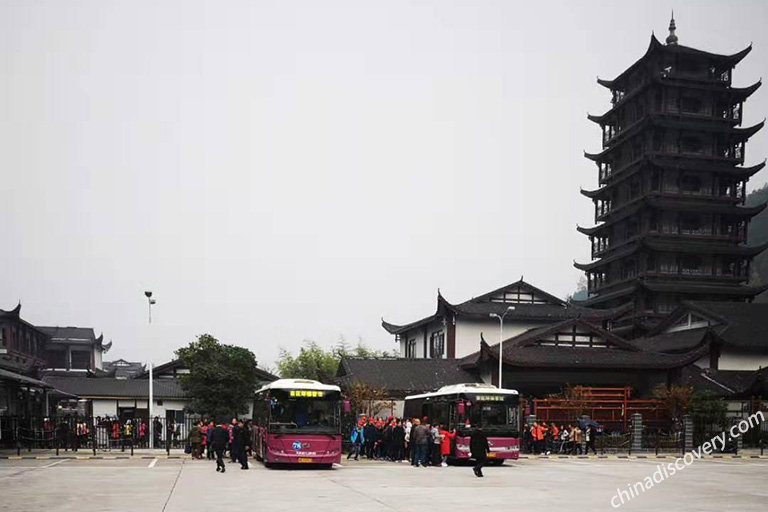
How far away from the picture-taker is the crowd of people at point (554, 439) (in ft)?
118

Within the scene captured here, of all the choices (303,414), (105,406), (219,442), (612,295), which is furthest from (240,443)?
(612,295)

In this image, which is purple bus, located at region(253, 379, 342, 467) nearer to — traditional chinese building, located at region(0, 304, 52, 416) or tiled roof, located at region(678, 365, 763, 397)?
traditional chinese building, located at region(0, 304, 52, 416)

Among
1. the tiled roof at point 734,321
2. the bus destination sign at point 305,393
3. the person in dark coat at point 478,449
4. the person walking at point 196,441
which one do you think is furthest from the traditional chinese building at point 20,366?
the tiled roof at point 734,321

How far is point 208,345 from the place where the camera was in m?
51.5

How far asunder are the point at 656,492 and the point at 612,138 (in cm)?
5763

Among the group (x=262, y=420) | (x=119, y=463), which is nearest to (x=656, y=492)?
(x=262, y=420)

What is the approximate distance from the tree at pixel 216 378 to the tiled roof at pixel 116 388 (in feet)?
18.6

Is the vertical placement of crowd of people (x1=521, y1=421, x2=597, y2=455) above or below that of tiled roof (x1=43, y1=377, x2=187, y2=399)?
below

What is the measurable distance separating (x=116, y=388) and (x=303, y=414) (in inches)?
1377

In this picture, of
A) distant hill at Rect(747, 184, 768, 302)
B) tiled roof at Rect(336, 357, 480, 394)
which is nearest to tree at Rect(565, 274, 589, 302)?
distant hill at Rect(747, 184, 768, 302)

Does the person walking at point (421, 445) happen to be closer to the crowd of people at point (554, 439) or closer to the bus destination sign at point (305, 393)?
the bus destination sign at point (305, 393)

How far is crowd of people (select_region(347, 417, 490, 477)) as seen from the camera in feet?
94.6

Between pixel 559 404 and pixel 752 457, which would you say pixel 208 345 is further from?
pixel 752 457

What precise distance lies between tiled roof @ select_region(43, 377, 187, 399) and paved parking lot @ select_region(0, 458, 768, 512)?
27.8 m
